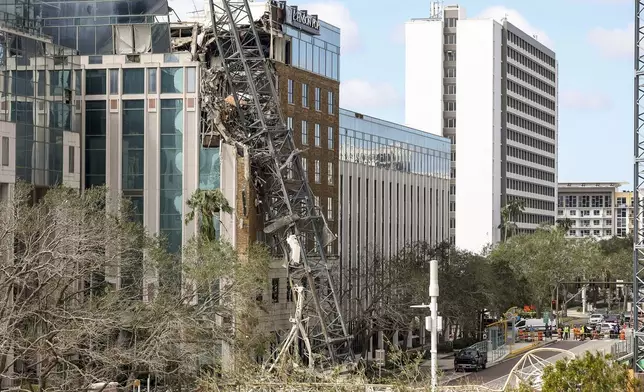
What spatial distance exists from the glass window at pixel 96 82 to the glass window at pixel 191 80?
210 inches

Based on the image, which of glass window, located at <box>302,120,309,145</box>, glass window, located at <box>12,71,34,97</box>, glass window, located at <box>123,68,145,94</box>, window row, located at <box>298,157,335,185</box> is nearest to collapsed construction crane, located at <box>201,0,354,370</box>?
glass window, located at <box>123,68,145,94</box>

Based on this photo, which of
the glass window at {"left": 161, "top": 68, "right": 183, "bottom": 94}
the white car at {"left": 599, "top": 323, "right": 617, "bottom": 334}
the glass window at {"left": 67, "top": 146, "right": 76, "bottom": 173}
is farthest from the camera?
the white car at {"left": 599, "top": 323, "right": 617, "bottom": 334}

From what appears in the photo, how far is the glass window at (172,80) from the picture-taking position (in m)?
93.7

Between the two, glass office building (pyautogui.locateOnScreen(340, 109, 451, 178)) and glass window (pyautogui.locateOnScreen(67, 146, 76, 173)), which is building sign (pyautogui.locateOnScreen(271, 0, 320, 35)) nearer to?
glass office building (pyautogui.locateOnScreen(340, 109, 451, 178))

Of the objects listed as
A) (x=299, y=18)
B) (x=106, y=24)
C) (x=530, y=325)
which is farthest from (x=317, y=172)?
(x=530, y=325)

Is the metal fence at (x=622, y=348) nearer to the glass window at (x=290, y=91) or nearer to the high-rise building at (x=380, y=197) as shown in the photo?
the high-rise building at (x=380, y=197)

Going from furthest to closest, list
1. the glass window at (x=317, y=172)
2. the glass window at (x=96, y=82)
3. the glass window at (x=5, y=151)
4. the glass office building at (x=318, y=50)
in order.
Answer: the glass window at (x=317, y=172)
the glass office building at (x=318, y=50)
the glass window at (x=96, y=82)
the glass window at (x=5, y=151)

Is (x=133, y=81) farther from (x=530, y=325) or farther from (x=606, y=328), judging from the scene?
(x=606, y=328)

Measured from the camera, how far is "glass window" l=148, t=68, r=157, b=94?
308ft

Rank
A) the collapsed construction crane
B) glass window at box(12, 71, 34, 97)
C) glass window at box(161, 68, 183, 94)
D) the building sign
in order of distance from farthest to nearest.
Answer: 1. the building sign
2. glass window at box(161, 68, 183, 94)
3. the collapsed construction crane
4. glass window at box(12, 71, 34, 97)

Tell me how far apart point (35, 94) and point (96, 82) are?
8441mm

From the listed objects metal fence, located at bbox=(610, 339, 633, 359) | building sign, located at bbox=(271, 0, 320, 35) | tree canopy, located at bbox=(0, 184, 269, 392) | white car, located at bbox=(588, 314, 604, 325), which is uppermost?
building sign, located at bbox=(271, 0, 320, 35)

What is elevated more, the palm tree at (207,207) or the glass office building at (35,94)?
the glass office building at (35,94)

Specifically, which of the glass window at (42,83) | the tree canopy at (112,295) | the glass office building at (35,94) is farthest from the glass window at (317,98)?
the glass window at (42,83)
